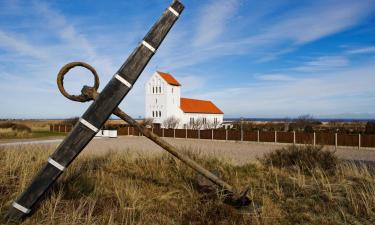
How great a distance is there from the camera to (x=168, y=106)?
45.4 meters

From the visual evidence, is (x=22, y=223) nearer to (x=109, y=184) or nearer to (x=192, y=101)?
(x=109, y=184)

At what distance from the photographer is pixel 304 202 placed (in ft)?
13.6

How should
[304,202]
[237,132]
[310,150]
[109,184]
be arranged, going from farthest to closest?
[237,132] < [310,150] < [109,184] < [304,202]

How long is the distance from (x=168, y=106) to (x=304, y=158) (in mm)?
38194

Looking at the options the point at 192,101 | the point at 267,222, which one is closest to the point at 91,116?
the point at 267,222

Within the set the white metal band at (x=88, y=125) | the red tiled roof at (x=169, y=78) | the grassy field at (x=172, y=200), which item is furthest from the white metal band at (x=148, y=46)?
the red tiled roof at (x=169, y=78)

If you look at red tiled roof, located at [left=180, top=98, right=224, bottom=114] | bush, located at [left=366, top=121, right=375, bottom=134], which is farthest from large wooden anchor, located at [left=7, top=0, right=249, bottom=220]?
red tiled roof, located at [left=180, top=98, right=224, bottom=114]

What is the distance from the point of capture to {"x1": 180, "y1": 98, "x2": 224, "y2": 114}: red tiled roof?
161 ft

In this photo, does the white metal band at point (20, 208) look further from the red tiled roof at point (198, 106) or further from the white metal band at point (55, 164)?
the red tiled roof at point (198, 106)

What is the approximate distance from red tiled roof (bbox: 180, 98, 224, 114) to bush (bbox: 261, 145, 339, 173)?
39.2 m

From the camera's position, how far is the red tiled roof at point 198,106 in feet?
161

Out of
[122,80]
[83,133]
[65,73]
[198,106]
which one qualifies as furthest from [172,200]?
[198,106]

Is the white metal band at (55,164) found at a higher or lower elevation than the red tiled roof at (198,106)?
lower

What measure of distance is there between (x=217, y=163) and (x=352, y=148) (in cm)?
1738
